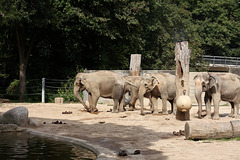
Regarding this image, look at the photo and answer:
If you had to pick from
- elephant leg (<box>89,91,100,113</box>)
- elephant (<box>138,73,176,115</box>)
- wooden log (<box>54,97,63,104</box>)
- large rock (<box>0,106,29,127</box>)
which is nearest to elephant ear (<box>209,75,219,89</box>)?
elephant (<box>138,73,176,115</box>)

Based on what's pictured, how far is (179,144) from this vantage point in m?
10.4

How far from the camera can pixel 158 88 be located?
1688 cm

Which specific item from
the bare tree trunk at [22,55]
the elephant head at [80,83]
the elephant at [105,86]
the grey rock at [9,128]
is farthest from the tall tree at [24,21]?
the grey rock at [9,128]

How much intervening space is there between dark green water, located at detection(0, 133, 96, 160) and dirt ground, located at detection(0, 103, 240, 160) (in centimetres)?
54

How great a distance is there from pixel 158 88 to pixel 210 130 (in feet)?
20.5

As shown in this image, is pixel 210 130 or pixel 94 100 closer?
pixel 210 130

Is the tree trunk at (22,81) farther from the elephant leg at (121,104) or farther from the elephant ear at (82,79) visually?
the elephant leg at (121,104)

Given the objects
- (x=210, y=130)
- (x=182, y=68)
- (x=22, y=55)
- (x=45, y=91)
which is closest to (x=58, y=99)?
(x=45, y=91)

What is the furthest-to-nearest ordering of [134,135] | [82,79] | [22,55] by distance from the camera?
[22,55], [82,79], [134,135]

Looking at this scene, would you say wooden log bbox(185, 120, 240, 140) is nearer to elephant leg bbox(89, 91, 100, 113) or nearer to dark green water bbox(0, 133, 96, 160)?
dark green water bbox(0, 133, 96, 160)

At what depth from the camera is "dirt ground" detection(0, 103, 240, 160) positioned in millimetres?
9102

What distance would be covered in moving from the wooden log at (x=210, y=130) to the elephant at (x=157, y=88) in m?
5.88

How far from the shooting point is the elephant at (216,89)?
15.8 meters

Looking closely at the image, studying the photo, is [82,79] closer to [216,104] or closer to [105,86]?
[105,86]
